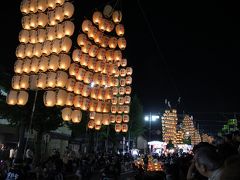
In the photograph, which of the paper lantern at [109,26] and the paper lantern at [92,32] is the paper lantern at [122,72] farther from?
the paper lantern at [92,32]

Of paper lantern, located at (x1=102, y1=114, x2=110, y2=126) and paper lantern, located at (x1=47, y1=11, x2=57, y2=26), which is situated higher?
paper lantern, located at (x1=47, y1=11, x2=57, y2=26)

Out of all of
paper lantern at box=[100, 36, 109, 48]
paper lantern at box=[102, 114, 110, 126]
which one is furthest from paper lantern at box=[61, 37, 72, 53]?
paper lantern at box=[102, 114, 110, 126]

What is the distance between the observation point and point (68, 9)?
19234mm

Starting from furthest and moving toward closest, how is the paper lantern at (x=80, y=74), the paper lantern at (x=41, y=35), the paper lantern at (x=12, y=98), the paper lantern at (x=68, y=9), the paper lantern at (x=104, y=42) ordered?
the paper lantern at (x=104, y=42) < the paper lantern at (x=80, y=74) < the paper lantern at (x=41, y=35) < the paper lantern at (x=12, y=98) < the paper lantern at (x=68, y=9)

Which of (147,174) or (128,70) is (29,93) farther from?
(147,174)

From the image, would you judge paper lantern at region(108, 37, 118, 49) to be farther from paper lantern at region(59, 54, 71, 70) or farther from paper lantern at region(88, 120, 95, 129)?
paper lantern at region(59, 54, 71, 70)

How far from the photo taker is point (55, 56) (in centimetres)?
1897

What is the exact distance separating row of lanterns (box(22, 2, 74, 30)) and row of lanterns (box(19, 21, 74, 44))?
40cm

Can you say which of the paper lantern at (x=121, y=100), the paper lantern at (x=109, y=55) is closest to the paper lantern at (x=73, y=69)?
the paper lantern at (x=109, y=55)

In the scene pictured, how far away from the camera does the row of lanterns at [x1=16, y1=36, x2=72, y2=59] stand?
18.9m

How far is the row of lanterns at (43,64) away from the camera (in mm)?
18797

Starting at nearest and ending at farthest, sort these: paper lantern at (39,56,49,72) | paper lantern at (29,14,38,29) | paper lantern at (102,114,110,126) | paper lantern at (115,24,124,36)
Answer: paper lantern at (39,56,49,72) < paper lantern at (29,14,38,29) < paper lantern at (102,114,110,126) < paper lantern at (115,24,124,36)

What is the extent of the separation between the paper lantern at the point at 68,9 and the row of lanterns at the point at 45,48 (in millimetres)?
1699

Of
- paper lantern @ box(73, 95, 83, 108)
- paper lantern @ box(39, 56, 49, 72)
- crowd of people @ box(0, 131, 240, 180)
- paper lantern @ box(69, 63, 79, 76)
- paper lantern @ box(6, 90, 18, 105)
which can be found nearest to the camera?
crowd of people @ box(0, 131, 240, 180)
